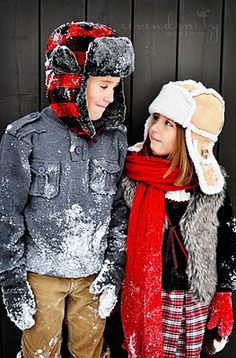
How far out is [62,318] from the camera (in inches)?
88.4

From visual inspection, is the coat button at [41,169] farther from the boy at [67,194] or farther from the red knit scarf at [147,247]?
the red knit scarf at [147,247]

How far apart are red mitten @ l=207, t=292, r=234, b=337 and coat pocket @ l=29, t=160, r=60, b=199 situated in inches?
29.4

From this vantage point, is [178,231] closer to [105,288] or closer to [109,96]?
[105,288]

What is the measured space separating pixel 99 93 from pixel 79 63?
0.13 meters

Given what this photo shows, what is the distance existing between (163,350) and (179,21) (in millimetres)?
1295

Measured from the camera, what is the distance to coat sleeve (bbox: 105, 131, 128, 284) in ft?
7.45

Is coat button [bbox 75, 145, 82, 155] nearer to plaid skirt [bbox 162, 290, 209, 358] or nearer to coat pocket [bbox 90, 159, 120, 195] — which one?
coat pocket [bbox 90, 159, 120, 195]

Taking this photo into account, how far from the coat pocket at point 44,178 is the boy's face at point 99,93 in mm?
225

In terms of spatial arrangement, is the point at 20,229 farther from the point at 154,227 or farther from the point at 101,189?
the point at 154,227

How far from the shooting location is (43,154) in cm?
211

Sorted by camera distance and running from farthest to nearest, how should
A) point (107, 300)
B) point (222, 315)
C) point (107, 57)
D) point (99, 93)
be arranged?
point (222, 315)
point (107, 300)
point (99, 93)
point (107, 57)

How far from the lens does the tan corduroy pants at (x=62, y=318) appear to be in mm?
2184

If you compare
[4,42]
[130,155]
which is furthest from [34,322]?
[4,42]

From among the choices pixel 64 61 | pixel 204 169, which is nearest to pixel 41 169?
pixel 64 61
